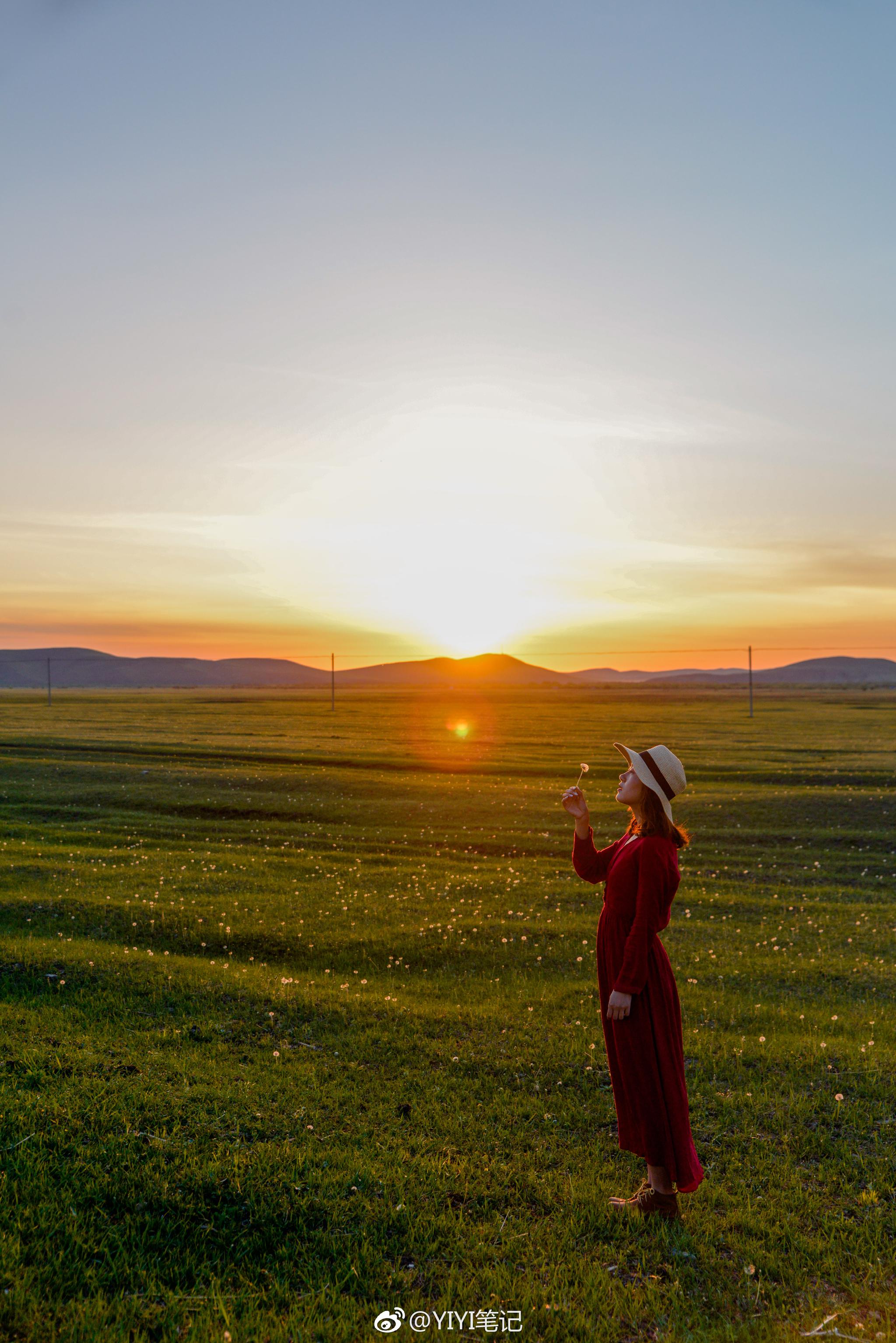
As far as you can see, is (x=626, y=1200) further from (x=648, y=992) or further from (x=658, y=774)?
(x=658, y=774)

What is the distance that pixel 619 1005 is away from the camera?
5.70 m

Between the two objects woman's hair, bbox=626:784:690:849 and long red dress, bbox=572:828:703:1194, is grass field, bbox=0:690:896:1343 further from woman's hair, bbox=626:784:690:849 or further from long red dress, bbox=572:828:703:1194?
woman's hair, bbox=626:784:690:849

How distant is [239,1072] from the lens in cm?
808

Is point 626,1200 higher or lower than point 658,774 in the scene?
lower

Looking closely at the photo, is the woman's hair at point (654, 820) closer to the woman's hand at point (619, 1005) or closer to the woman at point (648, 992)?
the woman at point (648, 992)

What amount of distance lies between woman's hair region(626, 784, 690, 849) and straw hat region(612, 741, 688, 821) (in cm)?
3

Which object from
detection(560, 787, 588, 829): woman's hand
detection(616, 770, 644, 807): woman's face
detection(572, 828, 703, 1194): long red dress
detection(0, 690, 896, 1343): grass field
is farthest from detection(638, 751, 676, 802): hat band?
detection(0, 690, 896, 1343): grass field

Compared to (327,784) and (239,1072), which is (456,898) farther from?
(327,784)

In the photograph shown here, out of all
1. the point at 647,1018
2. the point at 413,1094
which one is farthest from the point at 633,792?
the point at 413,1094

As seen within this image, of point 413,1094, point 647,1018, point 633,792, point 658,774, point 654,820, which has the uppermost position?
point 658,774

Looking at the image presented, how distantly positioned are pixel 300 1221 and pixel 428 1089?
246 centimetres

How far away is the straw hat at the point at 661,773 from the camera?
18.9 feet

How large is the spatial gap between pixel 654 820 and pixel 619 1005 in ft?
4.15

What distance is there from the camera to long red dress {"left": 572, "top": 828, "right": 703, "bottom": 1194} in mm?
5672
